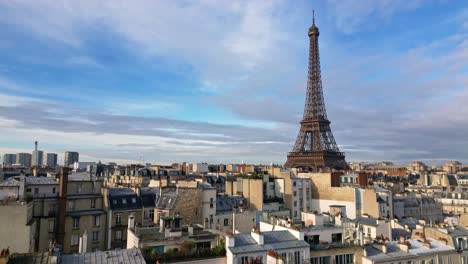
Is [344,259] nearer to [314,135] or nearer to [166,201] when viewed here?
[166,201]

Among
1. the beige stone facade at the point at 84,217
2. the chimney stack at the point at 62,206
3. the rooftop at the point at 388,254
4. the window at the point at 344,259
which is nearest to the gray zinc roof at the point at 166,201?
the beige stone facade at the point at 84,217

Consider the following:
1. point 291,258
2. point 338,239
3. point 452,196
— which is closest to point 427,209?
point 452,196

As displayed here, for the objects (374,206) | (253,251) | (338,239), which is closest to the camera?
(253,251)

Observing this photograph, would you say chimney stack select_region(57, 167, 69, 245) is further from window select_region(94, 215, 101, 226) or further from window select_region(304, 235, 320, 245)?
window select_region(304, 235, 320, 245)

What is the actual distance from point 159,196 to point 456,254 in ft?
86.8

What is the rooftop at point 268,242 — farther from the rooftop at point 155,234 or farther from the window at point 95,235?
the window at point 95,235

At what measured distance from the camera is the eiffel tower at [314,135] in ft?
346

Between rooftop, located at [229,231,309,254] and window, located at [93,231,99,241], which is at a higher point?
rooftop, located at [229,231,309,254]

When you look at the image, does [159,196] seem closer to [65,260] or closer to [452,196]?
[65,260]

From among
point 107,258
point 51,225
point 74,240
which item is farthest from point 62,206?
point 107,258

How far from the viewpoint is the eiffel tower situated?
105m

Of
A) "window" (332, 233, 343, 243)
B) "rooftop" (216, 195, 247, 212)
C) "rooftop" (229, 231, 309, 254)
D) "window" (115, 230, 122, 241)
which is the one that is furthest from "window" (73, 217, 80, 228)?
"window" (332, 233, 343, 243)

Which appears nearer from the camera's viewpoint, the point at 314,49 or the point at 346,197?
the point at 346,197

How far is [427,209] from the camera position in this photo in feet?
199
